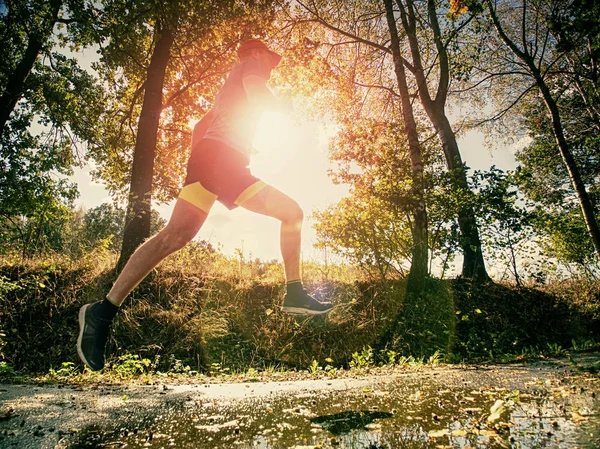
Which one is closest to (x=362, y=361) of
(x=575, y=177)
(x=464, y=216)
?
(x=464, y=216)

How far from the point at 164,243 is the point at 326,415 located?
1.70 m

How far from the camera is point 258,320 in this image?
757 cm

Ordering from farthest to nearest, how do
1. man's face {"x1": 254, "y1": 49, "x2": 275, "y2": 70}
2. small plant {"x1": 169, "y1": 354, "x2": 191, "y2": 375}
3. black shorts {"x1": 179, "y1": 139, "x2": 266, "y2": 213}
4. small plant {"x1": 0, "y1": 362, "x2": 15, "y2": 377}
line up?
1. small plant {"x1": 169, "y1": 354, "x2": 191, "y2": 375}
2. small plant {"x1": 0, "y1": 362, "x2": 15, "y2": 377}
3. man's face {"x1": 254, "y1": 49, "x2": 275, "y2": 70}
4. black shorts {"x1": 179, "y1": 139, "x2": 266, "y2": 213}

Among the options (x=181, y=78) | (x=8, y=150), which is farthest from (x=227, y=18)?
(x=8, y=150)

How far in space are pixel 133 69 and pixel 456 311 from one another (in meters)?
11.2

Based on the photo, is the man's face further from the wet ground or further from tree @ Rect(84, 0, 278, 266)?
tree @ Rect(84, 0, 278, 266)

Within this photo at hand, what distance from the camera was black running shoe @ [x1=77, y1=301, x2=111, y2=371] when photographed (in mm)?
2876

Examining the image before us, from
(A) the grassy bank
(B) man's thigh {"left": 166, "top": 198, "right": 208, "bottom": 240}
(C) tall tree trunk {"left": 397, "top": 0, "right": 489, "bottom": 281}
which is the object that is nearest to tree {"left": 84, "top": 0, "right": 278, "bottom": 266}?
(A) the grassy bank

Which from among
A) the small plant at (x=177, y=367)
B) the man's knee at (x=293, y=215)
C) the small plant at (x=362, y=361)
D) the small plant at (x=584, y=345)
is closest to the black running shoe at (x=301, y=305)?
the man's knee at (x=293, y=215)

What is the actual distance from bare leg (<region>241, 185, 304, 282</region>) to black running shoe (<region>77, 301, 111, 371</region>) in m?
1.46

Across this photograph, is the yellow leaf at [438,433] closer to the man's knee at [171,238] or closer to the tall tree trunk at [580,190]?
the man's knee at [171,238]

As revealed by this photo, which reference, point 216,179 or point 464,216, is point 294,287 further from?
point 464,216

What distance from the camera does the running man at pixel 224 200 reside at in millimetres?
2961

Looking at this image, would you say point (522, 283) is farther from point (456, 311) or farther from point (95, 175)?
point (95, 175)
